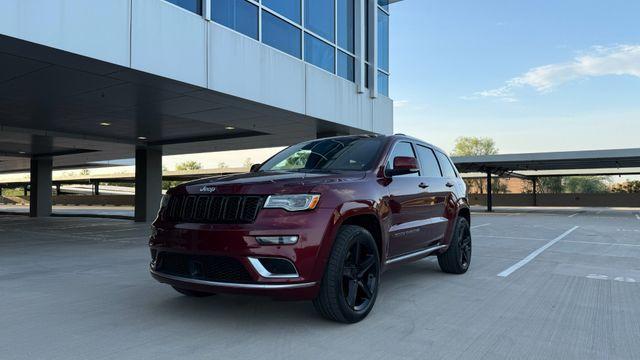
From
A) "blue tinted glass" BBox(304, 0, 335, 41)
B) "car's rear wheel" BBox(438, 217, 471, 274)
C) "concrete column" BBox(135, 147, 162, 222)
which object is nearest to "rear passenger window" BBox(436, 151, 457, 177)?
"car's rear wheel" BBox(438, 217, 471, 274)

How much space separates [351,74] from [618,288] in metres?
11.3

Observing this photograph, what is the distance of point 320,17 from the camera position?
48.0 feet

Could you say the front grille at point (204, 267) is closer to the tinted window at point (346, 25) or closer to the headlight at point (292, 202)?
the headlight at point (292, 202)

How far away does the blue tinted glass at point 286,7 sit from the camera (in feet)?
41.2

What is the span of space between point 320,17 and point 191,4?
213 inches

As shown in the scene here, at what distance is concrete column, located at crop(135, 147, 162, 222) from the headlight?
759 inches

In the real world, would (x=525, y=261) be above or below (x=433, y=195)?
below

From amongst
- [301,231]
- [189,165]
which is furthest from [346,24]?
[189,165]

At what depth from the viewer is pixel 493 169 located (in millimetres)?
37375

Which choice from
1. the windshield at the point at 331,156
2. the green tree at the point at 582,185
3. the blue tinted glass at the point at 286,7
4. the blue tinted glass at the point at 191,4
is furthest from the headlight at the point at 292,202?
the green tree at the point at 582,185

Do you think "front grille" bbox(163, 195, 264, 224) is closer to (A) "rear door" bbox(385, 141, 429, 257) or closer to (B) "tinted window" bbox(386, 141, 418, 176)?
(A) "rear door" bbox(385, 141, 429, 257)

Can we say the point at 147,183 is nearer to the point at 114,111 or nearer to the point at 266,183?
the point at 114,111

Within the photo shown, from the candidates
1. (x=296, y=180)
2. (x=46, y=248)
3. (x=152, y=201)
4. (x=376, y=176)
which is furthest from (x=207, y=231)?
(x=152, y=201)

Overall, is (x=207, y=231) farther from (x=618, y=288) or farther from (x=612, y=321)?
(x=618, y=288)
